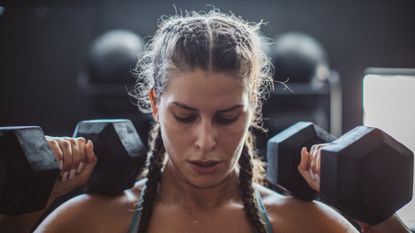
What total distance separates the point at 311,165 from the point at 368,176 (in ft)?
0.79

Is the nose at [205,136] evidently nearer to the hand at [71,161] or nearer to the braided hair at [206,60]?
the braided hair at [206,60]

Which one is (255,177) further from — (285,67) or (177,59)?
(285,67)

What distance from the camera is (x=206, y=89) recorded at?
4.39 ft

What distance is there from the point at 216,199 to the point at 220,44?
1.63ft

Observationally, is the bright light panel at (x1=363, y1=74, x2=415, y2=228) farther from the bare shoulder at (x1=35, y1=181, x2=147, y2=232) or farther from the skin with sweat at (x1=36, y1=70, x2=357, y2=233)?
the bare shoulder at (x1=35, y1=181, x2=147, y2=232)

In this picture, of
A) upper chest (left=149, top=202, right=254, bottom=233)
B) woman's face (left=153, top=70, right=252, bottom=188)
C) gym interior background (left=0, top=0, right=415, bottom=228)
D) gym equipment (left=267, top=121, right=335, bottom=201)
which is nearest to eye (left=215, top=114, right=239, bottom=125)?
woman's face (left=153, top=70, right=252, bottom=188)

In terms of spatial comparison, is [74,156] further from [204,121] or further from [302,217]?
[302,217]

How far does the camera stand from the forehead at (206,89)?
1.33 meters

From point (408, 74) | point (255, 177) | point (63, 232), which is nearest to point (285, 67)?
point (408, 74)

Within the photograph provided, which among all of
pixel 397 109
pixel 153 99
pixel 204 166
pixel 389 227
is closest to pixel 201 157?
pixel 204 166

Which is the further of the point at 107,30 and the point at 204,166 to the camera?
the point at 107,30

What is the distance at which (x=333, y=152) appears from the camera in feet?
4.22

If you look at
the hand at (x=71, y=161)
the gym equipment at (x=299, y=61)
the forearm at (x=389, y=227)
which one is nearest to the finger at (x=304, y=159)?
the forearm at (x=389, y=227)

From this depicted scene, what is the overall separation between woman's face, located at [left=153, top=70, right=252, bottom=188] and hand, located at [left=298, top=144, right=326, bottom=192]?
0.67ft
